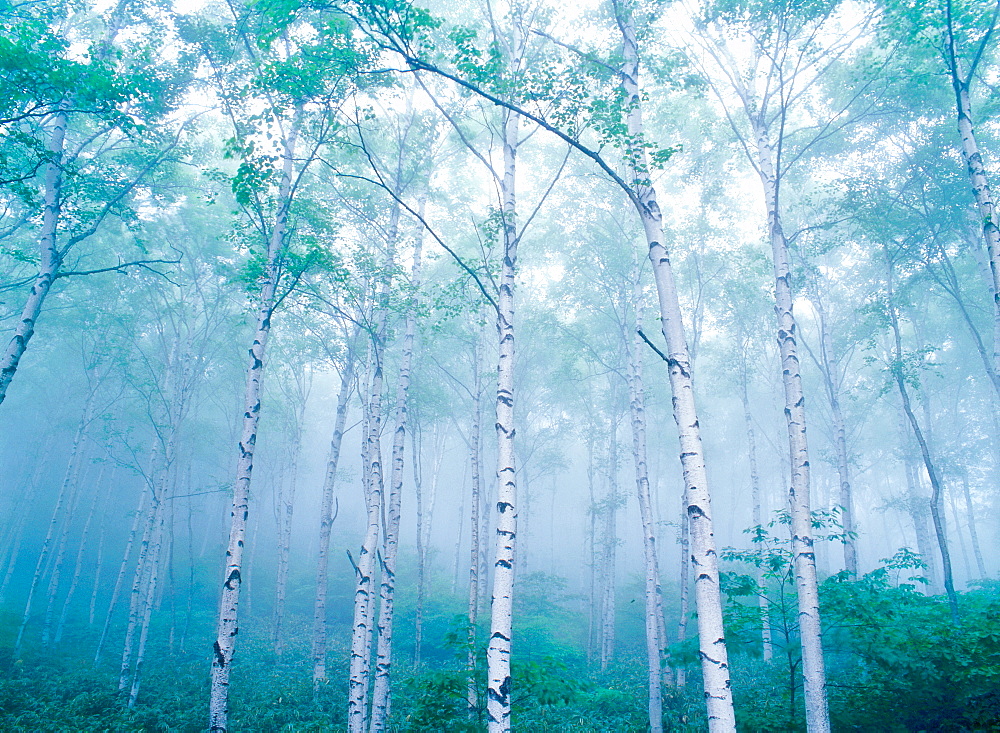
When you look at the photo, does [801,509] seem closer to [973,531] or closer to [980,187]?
[980,187]

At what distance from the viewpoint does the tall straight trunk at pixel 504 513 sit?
5.43m

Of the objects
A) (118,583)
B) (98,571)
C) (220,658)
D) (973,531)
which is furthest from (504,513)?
(973,531)

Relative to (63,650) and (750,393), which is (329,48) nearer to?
(63,650)

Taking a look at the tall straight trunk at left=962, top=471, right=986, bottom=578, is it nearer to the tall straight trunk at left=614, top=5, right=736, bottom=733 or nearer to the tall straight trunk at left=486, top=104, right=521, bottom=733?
the tall straight trunk at left=614, top=5, right=736, bottom=733

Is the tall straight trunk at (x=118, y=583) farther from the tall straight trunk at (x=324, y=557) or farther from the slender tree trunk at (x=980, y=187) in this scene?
the slender tree trunk at (x=980, y=187)

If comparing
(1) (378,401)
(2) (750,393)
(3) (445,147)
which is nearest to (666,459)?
(2) (750,393)

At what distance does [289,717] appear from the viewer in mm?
11664

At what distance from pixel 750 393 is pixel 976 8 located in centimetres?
3463

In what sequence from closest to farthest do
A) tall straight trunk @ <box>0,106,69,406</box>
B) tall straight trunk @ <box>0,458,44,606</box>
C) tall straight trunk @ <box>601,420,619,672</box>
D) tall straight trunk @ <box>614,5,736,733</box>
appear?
tall straight trunk @ <box>614,5,736,733</box>
tall straight trunk @ <box>0,106,69,406</box>
tall straight trunk @ <box>601,420,619,672</box>
tall straight trunk @ <box>0,458,44,606</box>

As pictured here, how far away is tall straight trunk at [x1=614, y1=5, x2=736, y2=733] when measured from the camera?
14.1 feet

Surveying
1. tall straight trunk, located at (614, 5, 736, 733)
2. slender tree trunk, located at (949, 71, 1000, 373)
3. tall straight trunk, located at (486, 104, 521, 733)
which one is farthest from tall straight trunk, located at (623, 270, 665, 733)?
slender tree trunk, located at (949, 71, 1000, 373)

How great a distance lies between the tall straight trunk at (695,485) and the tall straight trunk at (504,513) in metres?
2.18

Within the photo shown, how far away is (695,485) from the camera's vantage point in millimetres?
4977

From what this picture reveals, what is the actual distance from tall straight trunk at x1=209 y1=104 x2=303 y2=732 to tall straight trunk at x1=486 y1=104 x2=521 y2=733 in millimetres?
4106
